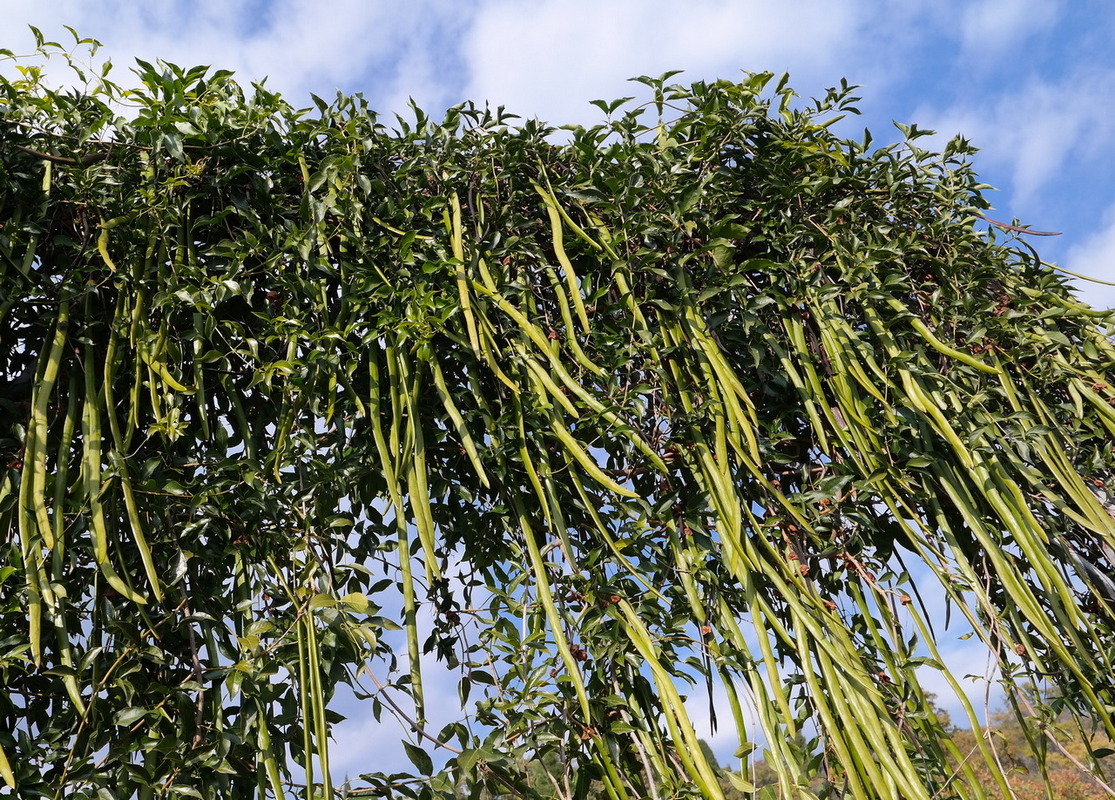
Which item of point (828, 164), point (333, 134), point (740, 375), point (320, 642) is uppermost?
point (333, 134)

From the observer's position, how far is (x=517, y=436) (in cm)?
143

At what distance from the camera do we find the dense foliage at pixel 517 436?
1293mm

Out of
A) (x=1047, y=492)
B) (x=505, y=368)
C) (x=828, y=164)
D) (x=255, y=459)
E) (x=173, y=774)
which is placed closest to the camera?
(x=173, y=774)

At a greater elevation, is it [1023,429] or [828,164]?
[828,164]

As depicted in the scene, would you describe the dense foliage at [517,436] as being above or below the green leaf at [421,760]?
above

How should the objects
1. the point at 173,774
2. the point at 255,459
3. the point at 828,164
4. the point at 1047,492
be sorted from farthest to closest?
the point at 828,164 < the point at 1047,492 < the point at 255,459 < the point at 173,774

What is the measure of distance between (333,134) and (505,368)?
19.5 inches

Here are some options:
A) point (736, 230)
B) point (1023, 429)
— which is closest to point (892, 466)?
point (1023, 429)

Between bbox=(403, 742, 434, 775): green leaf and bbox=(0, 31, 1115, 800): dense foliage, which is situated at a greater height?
bbox=(0, 31, 1115, 800): dense foliage

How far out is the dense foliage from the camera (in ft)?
4.24

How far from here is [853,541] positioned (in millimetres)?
1572

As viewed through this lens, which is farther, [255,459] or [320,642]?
[255,459]

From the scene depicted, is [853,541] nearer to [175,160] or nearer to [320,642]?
[320,642]

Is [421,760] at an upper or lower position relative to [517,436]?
lower
